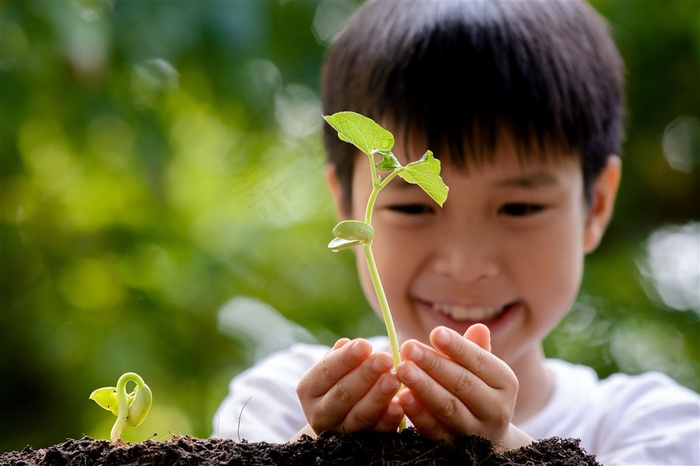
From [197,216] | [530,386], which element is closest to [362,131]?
[530,386]

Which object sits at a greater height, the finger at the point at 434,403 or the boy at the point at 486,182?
the boy at the point at 486,182

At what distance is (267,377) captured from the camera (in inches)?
43.4

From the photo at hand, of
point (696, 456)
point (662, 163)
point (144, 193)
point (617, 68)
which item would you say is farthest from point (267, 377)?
point (662, 163)

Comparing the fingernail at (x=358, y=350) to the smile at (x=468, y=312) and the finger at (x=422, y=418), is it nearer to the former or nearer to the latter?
the finger at (x=422, y=418)

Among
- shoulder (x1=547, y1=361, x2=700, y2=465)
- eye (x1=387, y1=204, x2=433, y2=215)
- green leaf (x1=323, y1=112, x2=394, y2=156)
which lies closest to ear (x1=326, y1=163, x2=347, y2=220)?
eye (x1=387, y1=204, x2=433, y2=215)

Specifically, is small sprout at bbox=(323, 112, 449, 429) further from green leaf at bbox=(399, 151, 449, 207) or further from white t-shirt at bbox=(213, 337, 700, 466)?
white t-shirt at bbox=(213, 337, 700, 466)

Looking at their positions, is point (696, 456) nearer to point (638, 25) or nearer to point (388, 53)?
point (388, 53)

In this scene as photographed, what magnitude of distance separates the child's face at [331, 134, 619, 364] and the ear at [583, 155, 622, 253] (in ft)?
0.35

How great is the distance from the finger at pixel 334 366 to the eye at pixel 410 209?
0.44 metres

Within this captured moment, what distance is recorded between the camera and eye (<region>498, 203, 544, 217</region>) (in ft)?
3.18

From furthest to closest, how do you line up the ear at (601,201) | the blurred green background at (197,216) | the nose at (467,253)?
the blurred green background at (197,216)
the ear at (601,201)
the nose at (467,253)

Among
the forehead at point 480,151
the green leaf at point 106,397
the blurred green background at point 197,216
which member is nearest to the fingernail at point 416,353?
the green leaf at point 106,397

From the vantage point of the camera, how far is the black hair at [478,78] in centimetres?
96

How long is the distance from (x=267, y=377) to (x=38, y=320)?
31.8 inches
